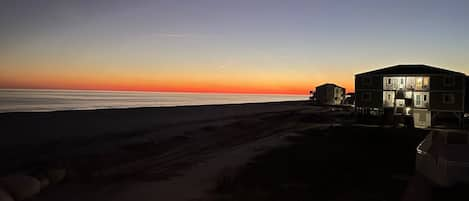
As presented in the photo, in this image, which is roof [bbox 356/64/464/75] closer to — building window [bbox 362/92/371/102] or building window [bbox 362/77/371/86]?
building window [bbox 362/77/371/86]

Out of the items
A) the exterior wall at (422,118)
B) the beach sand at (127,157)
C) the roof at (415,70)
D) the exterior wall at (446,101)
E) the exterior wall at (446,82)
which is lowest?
the beach sand at (127,157)

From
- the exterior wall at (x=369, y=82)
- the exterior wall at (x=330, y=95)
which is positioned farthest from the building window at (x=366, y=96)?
the exterior wall at (x=330, y=95)

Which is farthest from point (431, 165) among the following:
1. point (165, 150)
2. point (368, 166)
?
point (165, 150)

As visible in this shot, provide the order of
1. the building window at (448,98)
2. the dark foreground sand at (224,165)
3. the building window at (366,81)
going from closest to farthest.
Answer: the dark foreground sand at (224,165) < the building window at (448,98) < the building window at (366,81)

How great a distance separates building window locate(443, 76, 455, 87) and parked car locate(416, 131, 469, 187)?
82.4ft

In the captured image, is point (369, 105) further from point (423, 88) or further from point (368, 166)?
point (368, 166)

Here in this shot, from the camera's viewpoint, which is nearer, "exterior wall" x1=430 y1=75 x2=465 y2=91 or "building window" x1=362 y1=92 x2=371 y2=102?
"exterior wall" x1=430 y1=75 x2=465 y2=91

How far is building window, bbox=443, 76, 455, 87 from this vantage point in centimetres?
3309

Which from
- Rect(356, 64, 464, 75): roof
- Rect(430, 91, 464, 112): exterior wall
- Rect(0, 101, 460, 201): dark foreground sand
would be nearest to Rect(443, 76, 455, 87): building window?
Rect(356, 64, 464, 75): roof

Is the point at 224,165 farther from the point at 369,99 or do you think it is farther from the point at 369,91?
the point at 369,91

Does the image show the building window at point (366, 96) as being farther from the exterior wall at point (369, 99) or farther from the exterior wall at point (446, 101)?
the exterior wall at point (446, 101)

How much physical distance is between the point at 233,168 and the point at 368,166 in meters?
6.25

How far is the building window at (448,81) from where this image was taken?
3309 cm

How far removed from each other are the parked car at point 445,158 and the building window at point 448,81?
25.1 meters
